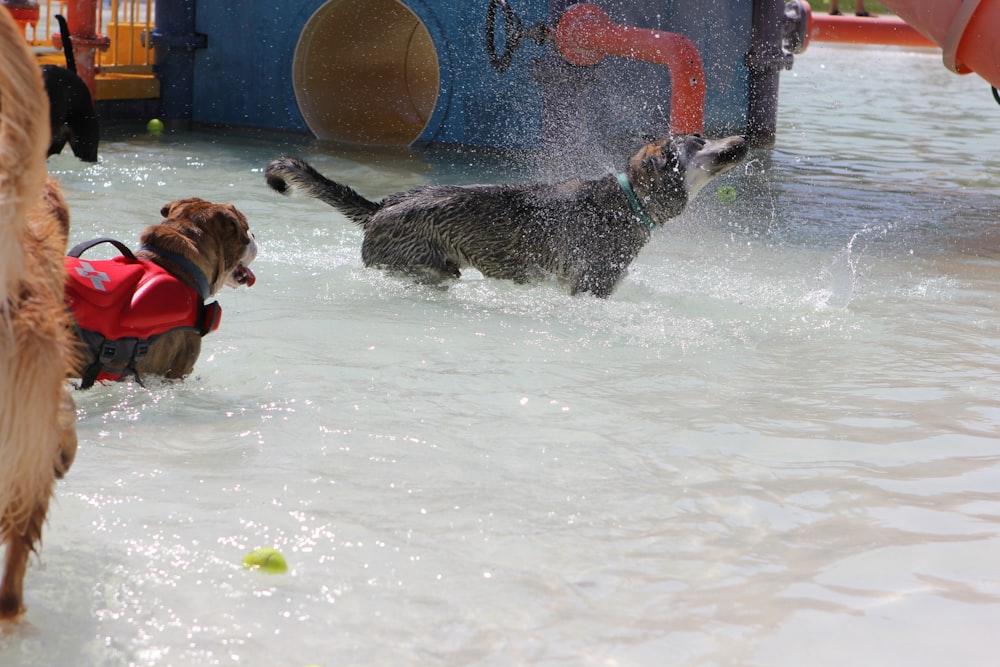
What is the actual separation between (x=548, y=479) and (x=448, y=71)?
28.3ft

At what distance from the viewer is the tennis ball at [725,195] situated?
9.90 meters

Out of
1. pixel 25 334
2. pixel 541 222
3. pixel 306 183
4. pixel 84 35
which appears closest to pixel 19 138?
pixel 25 334

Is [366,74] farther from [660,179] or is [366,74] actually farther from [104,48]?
[660,179]

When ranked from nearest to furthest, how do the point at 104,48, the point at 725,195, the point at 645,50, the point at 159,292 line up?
1. the point at 159,292
2. the point at 645,50
3. the point at 725,195
4. the point at 104,48

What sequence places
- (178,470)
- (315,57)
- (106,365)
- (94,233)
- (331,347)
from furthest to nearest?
(315,57) < (94,233) < (331,347) < (106,365) < (178,470)

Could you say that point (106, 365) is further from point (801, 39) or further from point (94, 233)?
point (801, 39)

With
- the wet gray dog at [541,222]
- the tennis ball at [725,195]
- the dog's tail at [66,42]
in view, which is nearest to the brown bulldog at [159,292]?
the wet gray dog at [541,222]

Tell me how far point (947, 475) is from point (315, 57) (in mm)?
10071

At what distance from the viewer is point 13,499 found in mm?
2475

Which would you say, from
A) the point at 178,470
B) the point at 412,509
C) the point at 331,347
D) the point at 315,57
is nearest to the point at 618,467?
the point at 412,509

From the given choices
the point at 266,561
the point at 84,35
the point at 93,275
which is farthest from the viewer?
the point at 84,35

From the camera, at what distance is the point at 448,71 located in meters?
11.6

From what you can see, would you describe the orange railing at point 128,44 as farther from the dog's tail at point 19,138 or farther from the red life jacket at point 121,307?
the dog's tail at point 19,138

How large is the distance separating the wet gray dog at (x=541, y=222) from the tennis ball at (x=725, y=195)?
10.4ft
